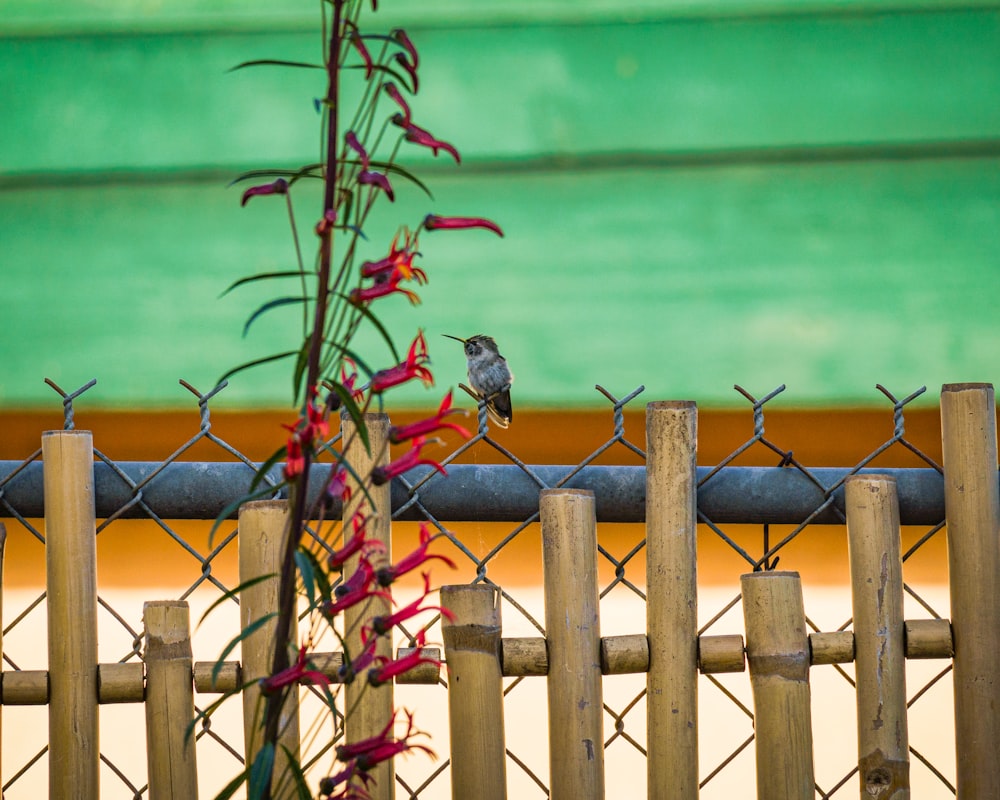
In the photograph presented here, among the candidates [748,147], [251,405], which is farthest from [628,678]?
[748,147]

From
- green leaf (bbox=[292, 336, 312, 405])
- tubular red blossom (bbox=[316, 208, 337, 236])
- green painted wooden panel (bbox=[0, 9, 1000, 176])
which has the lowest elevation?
green leaf (bbox=[292, 336, 312, 405])

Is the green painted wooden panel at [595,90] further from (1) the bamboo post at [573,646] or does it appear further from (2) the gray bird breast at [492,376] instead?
(1) the bamboo post at [573,646]

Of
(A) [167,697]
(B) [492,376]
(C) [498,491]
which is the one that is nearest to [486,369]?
(B) [492,376]

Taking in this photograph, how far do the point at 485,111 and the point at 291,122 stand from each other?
0.24m

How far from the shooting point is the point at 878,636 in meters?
0.81

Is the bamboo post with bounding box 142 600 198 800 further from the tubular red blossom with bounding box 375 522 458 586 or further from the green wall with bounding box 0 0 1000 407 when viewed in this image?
the green wall with bounding box 0 0 1000 407

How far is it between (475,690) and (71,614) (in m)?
0.32

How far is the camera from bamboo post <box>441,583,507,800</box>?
2.52 ft

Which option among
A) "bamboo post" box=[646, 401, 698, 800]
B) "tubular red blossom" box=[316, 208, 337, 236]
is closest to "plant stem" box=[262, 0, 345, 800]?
"tubular red blossom" box=[316, 208, 337, 236]

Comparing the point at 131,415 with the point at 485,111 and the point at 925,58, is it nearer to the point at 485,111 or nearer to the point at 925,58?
the point at 485,111

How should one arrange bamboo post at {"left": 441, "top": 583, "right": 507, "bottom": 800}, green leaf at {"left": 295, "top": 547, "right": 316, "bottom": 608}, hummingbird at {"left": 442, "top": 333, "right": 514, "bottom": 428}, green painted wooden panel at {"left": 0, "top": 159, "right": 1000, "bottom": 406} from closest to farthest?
green leaf at {"left": 295, "top": 547, "right": 316, "bottom": 608}, bamboo post at {"left": 441, "top": 583, "right": 507, "bottom": 800}, hummingbird at {"left": 442, "top": 333, "right": 514, "bottom": 428}, green painted wooden panel at {"left": 0, "top": 159, "right": 1000, "bottom": 406}

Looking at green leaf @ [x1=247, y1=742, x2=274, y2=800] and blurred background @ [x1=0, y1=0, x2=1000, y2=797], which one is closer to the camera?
green leaf @ [x1=247, y1=742, x2=274, y2=800]

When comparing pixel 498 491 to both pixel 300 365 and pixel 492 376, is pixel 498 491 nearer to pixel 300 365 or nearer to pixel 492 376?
pixel 492 376

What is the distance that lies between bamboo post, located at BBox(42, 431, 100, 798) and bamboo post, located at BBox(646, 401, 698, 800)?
44cm
